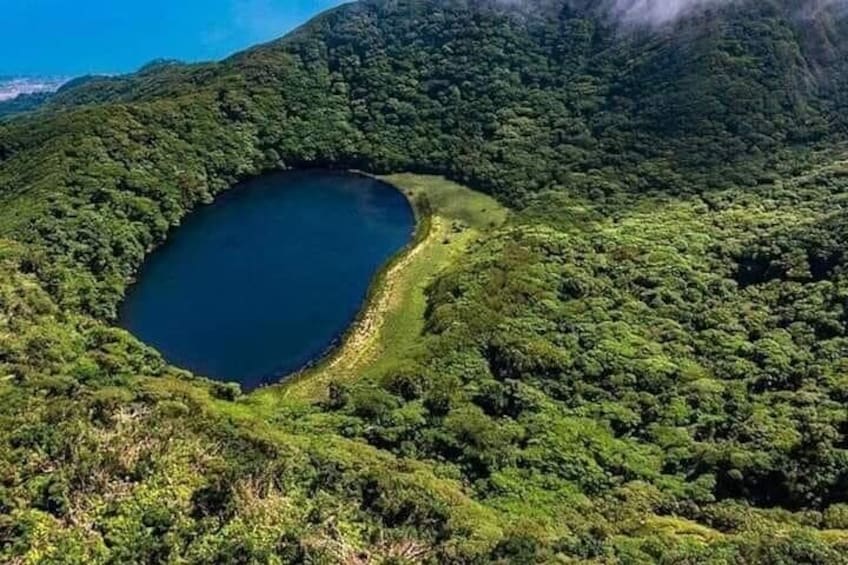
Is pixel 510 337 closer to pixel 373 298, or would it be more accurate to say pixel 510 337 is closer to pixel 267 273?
pixel 373 298

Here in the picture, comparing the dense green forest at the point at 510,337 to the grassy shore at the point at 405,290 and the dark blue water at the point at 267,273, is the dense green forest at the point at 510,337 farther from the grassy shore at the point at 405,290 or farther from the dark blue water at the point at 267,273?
the dark blue water at the point at 267,273

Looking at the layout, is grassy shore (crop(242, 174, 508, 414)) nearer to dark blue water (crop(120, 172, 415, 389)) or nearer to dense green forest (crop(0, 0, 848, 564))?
dark blue water (crop(120, 172, 415, 389))

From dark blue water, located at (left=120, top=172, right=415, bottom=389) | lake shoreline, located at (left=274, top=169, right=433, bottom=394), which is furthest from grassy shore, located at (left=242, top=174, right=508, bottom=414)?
dark blue water, located at (left=120, top=172, right=415, bottom=389)

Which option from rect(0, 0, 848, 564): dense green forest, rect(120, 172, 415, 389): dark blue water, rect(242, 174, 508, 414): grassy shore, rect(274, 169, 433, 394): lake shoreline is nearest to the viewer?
rect(0, 0, 848, 564): dense green forest

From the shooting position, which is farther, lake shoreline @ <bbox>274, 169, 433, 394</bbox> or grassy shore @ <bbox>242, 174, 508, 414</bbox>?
lake shoreline @ <bbox>274, 169, 433, 394</bbox>

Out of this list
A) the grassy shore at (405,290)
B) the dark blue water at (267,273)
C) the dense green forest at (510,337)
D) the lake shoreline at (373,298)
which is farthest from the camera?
the dark blue water at (267,273)

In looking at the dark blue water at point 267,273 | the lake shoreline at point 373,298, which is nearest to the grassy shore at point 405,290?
the lake shoreline at point 373,298
